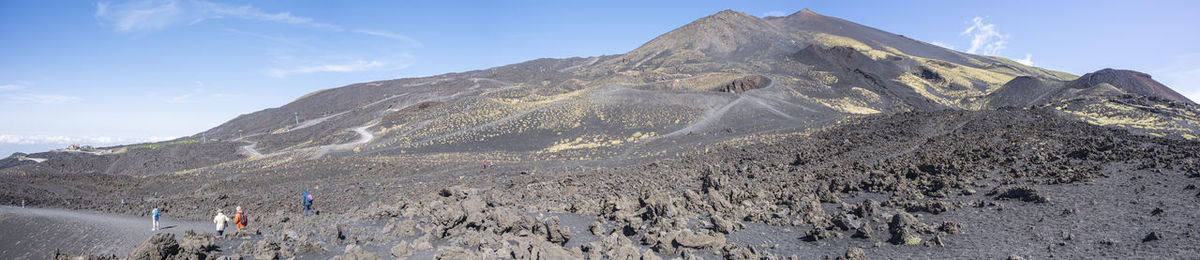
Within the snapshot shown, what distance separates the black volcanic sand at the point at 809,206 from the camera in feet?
31.8

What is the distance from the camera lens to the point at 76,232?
16.0 m

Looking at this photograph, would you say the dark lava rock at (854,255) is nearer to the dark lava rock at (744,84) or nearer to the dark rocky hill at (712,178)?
the dark rocky hill at (712,178)

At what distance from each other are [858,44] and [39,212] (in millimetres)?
116568

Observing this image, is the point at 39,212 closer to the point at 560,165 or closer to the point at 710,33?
the point at 560,165

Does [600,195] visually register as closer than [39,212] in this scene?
Yes

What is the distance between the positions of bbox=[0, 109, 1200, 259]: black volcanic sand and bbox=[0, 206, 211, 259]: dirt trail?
911 millimetres

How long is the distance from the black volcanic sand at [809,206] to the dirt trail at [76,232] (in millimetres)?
911

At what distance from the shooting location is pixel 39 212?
66.7 feet

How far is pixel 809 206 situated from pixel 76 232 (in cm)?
2217

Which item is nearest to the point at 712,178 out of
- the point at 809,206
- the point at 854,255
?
the point at 809,206

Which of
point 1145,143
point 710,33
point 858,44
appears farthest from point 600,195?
point 858,44

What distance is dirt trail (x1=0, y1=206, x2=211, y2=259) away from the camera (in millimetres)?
13766

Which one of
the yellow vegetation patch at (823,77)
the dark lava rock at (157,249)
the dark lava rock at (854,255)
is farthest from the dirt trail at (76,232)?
the yellow vegetation patch at (823,77)

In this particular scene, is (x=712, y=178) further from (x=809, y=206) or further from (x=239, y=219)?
(x=239, y=219)
